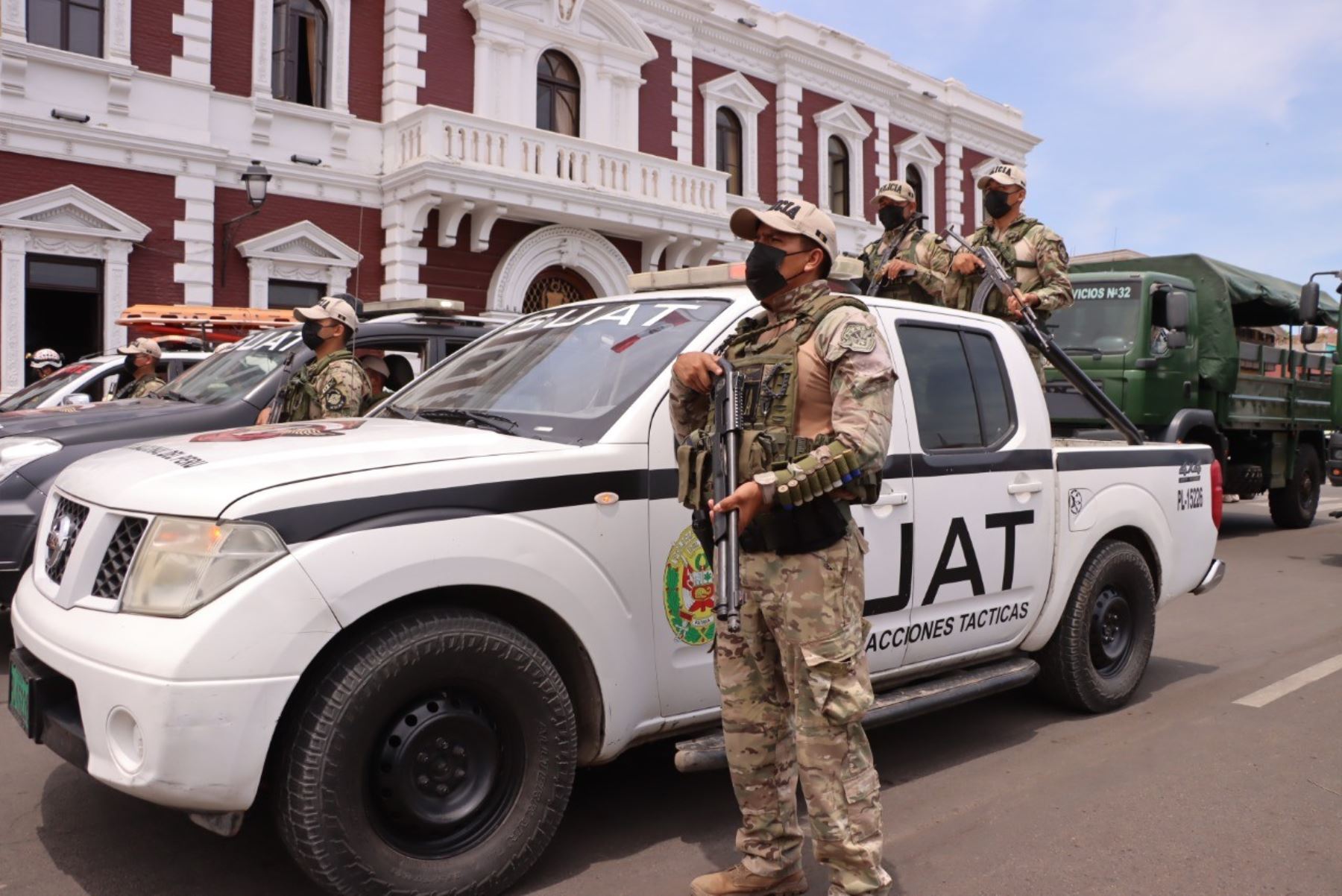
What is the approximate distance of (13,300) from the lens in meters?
14.7

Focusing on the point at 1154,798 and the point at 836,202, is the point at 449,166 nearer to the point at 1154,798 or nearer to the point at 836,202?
the point at 836,202

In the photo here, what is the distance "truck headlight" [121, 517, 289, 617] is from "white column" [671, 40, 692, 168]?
1972 cm

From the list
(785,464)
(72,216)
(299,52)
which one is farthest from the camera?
(299,52)

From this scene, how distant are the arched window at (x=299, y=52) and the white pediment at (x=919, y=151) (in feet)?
47.0

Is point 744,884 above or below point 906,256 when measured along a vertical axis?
below

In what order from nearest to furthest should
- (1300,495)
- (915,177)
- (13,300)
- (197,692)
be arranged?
(197,692) → (1300,495) → (13,300) → (915,177)

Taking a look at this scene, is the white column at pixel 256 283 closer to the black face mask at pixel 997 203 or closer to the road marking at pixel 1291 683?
the black face mask at pixel 997 203

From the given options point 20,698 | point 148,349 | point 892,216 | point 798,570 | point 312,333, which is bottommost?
point 20,698

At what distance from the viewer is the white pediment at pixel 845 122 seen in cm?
2462

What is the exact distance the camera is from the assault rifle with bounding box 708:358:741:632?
281 centimetres

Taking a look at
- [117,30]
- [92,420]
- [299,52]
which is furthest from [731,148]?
[92,420]

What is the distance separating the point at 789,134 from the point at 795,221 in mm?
21917

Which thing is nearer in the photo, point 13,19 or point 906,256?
point 906,256

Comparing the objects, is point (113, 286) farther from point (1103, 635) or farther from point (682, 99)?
point (1103, 635)
